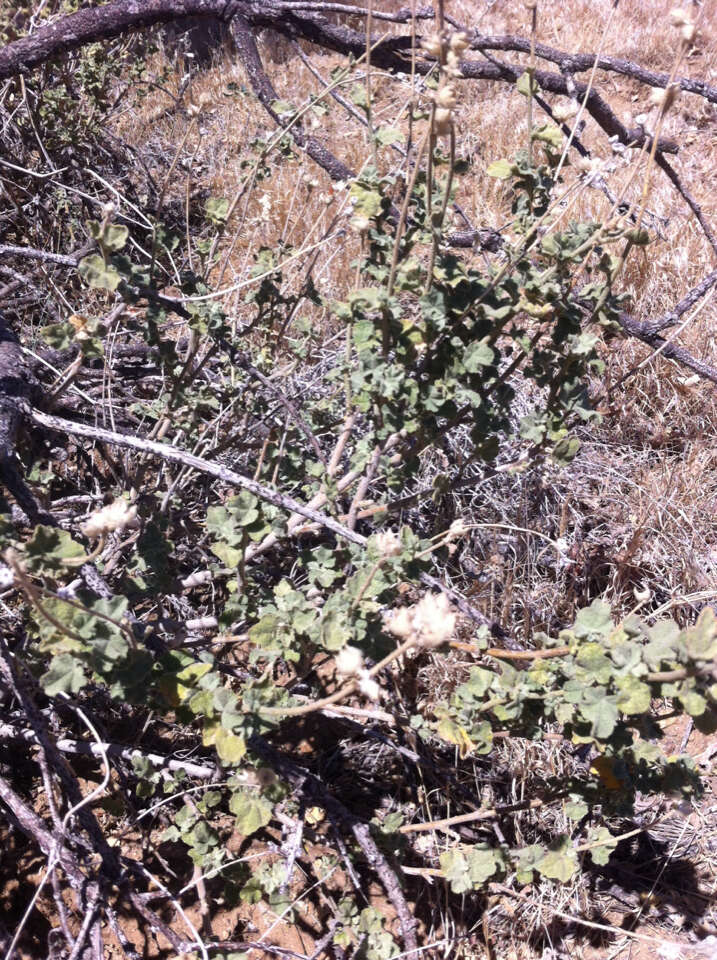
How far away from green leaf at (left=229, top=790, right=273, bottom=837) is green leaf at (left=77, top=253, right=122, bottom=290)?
0.79m

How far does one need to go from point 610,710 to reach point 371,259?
2.47 feet

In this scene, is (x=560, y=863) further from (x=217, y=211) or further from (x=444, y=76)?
(x=217, y=211)

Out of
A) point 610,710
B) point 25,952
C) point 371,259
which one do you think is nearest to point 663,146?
point 371,259

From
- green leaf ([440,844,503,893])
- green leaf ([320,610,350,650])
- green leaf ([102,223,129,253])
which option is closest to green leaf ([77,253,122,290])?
green leaf ([102,223,129,253])

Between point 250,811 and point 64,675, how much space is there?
36cm

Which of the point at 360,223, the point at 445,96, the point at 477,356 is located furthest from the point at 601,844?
the point at 445,96

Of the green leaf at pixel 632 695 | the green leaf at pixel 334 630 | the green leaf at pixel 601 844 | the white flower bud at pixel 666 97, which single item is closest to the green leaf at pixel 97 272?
the green leaf at pixel 334 630

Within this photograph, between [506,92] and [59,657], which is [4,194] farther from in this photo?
[506,92]

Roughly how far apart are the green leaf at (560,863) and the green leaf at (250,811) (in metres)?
0.46

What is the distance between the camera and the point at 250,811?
1.15 meters

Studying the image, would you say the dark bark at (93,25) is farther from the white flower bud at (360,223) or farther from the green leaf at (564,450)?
the green leaf at (564,450)

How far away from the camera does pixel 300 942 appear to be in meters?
1.54

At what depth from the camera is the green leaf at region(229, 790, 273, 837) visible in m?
1.13

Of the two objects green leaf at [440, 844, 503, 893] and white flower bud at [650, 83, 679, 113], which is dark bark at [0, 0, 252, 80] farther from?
green leaf at [440, 844, 503, 893]
